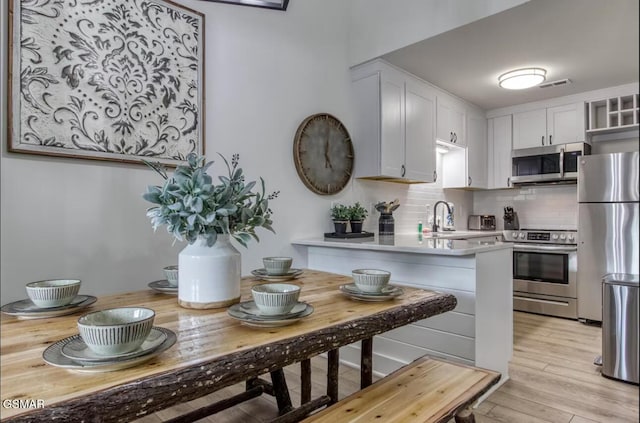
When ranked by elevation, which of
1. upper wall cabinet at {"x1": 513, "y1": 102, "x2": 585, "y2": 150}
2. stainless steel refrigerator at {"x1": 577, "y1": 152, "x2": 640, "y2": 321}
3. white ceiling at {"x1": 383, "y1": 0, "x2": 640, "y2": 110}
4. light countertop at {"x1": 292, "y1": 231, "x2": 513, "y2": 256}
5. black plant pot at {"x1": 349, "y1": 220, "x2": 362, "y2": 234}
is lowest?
light countertop at {"x1": 292, "y1": 231, "x2": 513, "y2": 256}

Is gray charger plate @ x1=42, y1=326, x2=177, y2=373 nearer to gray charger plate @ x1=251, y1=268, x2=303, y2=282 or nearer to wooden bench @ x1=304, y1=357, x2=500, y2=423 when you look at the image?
wooden bench @ x1=304, y1=357, x2=500, y2=423

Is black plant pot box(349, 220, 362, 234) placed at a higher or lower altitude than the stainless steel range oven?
higher

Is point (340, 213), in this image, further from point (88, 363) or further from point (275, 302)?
point (88, 363)

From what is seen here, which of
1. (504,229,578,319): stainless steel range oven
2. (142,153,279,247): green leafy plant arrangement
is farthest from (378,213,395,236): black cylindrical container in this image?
(142,153,279,247): green leafy plant arrangement

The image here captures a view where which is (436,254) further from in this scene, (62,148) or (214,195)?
(62,148)

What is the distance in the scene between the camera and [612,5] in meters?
2.14

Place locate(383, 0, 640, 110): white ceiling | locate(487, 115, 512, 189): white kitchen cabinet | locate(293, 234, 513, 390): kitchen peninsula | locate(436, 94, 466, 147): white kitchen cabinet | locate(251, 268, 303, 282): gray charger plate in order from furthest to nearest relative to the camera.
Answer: locate(487, 115, 512, 189): white kitchen cabinet, locate(436, 94, 466, 147): white kitchen cabinet, locate(383, 0, 640, 110): white ceiling, locate(293, 234, 513, 390): kitchen peninsula, locate(251, 268, 303, 282): gray charger plate

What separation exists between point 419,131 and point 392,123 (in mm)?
451

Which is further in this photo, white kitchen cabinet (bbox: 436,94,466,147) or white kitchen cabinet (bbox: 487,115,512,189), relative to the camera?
white kitchen cabinet (bbox: 487,115,512,189)

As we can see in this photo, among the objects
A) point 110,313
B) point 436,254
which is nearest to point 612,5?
point 436,254

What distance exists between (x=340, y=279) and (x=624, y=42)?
1630 millimetres

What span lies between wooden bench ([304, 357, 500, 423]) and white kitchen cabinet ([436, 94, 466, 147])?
2722 millimetres

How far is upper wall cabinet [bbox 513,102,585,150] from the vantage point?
24.3 inches

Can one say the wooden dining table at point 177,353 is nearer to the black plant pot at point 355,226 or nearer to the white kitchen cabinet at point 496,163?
the black plant pot at point 355,226
